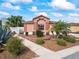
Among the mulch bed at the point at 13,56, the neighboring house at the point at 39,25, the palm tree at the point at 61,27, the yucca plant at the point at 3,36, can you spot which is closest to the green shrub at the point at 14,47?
the mulch bed at the point at 13,56

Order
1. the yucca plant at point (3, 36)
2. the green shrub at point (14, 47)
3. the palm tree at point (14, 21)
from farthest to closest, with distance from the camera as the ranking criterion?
the palm tree at point (14, 21)
the yucca plant at point (3, 36)
the green shrub at point (14, 47)

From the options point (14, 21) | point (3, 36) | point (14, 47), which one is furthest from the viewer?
point (14, 21)

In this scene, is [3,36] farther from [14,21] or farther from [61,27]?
[14,21]

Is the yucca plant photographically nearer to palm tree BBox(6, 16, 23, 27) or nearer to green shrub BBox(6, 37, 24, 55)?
green shrub BBox(6, 37, 24, 55)

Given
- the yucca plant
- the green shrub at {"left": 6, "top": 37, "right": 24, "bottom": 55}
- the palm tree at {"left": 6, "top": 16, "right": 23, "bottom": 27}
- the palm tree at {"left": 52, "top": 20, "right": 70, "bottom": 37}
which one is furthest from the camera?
the palm tree at {"left": 6, "top": 16, "right": 23, "bottom": 27}

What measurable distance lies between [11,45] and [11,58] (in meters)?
1.22

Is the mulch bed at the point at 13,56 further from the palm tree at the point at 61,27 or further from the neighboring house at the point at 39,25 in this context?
the neighboring house at the point at 39,25

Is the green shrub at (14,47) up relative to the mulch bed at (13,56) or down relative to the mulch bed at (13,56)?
up

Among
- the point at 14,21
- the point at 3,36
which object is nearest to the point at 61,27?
the point at 3,36

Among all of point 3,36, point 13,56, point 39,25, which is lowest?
point 13,56

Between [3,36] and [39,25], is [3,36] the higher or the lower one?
the higher one

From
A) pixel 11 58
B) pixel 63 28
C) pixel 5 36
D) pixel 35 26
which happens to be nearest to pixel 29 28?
pixel 35 26

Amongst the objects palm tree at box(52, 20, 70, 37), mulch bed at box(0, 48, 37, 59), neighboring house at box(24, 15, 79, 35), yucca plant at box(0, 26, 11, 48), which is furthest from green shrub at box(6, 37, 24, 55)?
neighboring house at box(24, 15, 79, 35)

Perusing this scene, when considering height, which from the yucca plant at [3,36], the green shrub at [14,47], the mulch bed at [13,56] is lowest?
the mulch bed at [13,56]
